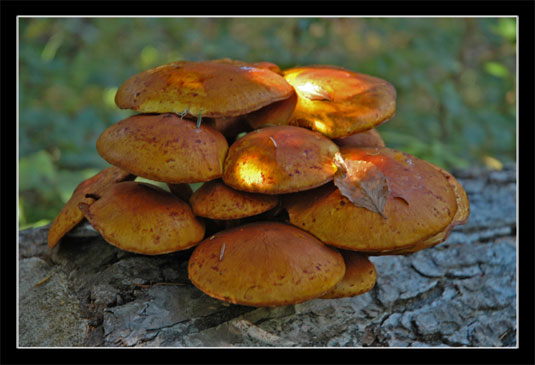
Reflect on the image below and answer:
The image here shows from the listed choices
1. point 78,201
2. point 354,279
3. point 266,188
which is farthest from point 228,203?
point 78,201

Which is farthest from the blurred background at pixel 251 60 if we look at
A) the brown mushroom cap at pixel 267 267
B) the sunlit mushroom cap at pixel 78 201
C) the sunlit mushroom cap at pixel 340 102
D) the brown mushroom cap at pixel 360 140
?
the brown mushroom cap at pixel 267 267

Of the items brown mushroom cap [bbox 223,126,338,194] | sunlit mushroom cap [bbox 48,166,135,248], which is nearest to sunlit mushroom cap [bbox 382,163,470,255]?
brown mushroom cap [bbox 223,126,338,194]

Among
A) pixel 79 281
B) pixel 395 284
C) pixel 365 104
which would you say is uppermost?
pixel 365 104

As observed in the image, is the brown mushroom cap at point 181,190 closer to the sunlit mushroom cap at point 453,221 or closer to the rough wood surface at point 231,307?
the rough wood surface at point 231,307

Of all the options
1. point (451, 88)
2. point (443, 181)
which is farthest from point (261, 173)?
point (451, 88)

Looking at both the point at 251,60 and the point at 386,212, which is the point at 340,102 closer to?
the point at 386,212

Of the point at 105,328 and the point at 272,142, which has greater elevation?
the point at 272,142

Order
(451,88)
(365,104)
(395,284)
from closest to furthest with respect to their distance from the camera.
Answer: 1. (365,104)
2. (395,284)
3. (451,88)

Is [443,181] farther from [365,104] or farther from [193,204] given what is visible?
[193,204]
